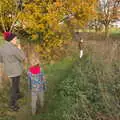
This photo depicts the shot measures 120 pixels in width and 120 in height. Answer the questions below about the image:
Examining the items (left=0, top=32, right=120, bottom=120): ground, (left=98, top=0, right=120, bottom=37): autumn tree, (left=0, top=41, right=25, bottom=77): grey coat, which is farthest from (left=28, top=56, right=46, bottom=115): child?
(left=98, top=0, right=120, bottom=37): autumn tree

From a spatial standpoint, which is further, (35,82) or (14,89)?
(14,89)

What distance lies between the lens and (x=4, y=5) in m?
14.9

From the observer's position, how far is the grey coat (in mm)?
7500

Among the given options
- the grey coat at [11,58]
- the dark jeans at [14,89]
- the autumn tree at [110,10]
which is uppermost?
the autumn tree at [110,10]

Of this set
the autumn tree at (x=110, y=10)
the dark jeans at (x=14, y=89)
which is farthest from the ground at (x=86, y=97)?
the autumn tree at (x=110, y=10)

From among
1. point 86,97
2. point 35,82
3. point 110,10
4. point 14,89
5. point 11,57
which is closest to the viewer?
point 86,97

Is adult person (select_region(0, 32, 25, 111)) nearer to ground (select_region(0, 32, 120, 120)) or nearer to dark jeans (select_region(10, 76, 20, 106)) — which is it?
dark jeans (select_region(10, 76, 20, 106))

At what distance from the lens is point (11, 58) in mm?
7559

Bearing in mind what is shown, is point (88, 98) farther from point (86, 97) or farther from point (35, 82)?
point (35, 82)

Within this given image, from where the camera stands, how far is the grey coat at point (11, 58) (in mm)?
7500

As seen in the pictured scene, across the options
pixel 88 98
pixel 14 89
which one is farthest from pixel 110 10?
pixel 88 98

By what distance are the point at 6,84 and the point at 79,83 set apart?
10.8 feet

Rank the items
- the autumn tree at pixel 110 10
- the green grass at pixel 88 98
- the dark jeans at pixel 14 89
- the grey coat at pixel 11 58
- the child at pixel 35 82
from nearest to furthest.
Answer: the green grass at pixel 88 98
the child at pixel 35 82
the grey coat at pixel 11 58
the dark jeans at pixel 14 89
the autumn tree at pixel 110 10

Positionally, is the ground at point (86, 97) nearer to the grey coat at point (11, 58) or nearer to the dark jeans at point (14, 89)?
the dark jeans at point (14, 89)
